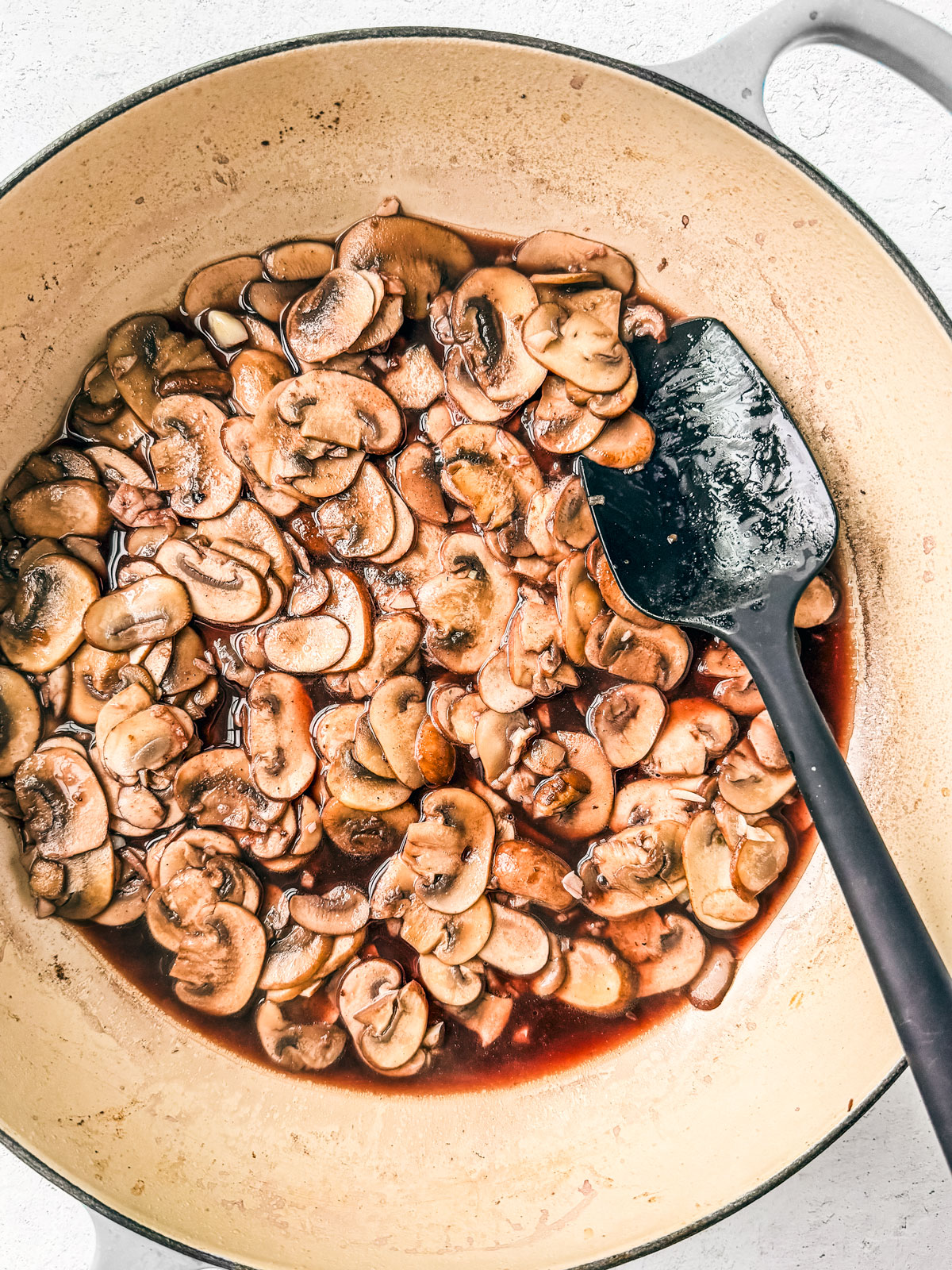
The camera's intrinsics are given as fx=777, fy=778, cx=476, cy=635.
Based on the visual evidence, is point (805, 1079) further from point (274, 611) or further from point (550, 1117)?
point (274, 611)

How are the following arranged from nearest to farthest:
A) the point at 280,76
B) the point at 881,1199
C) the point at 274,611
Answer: the point at 280,76 < the point at 274,611 < the point at 881,1199

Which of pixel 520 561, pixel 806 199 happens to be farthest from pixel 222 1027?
pixel 806 199

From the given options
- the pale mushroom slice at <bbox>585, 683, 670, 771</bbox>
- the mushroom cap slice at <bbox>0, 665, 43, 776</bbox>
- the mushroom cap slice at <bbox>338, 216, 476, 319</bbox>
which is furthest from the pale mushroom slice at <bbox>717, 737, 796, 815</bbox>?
the mushroom cap slice at <bbox>0, 665, 43, 776</bbox>

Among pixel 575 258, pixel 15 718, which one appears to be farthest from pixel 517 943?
pixel 575 258

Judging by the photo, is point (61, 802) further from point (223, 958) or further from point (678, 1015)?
point (678, 1015)

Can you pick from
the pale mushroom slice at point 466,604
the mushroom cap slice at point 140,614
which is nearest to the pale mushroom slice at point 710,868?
the pale mushroom slice at point 466,604
